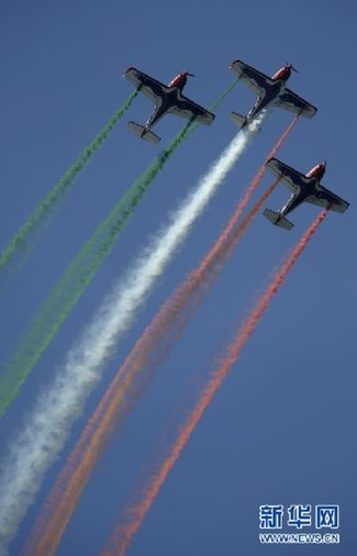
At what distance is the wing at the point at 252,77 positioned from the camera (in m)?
69.4

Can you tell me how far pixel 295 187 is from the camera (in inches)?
2653

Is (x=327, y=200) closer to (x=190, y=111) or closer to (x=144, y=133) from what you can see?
(x=190, y=111)

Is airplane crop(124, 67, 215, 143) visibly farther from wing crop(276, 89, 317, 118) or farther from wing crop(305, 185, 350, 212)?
wing crop(305, 185, 350, 212)

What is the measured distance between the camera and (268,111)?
230 feet

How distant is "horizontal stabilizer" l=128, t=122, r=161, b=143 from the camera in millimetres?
68438

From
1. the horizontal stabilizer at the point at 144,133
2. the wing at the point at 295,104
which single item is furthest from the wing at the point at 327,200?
the horizontal stabilizer at the point at 144,133

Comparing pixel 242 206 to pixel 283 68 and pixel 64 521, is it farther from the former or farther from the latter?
pixel 64 521

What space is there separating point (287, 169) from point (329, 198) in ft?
10.9

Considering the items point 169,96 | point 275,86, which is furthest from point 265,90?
point 169,96

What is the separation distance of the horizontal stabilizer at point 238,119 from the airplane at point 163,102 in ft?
3.80

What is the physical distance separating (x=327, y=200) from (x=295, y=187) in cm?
226

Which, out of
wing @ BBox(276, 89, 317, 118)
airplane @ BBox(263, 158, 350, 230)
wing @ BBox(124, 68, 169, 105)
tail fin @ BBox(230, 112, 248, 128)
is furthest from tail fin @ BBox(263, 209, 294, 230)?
wing @ BBox(124, 68, 169, 105)

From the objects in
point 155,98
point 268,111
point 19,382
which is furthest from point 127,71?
point 19,382

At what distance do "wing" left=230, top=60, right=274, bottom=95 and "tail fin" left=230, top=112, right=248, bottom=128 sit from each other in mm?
1862
